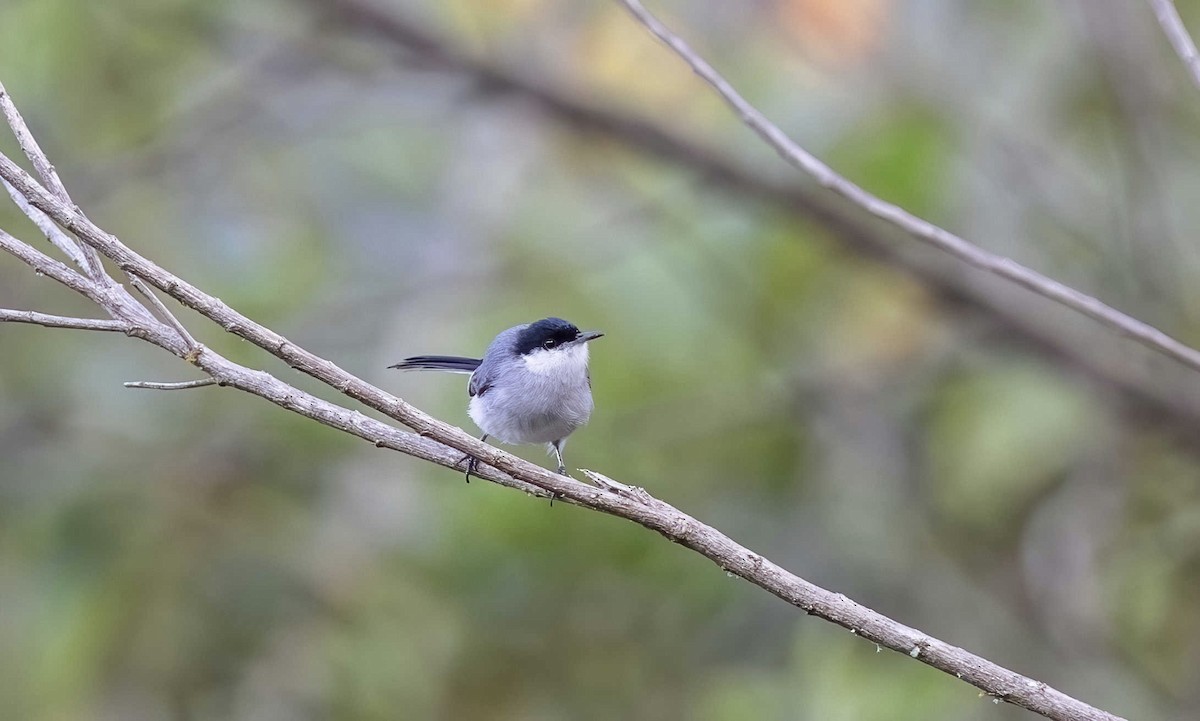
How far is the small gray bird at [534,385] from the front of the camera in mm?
3305

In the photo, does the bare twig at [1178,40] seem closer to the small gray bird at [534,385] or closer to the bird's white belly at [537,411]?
the small gray bird at [534,385]

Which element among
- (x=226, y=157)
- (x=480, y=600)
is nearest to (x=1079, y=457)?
(x=480, y=600)

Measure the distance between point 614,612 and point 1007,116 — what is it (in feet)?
11.2

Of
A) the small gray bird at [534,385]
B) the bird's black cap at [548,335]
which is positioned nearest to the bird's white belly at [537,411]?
the small gray bird at [534,385]

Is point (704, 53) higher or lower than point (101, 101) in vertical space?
higher

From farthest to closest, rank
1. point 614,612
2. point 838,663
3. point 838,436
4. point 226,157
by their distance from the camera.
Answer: point 226,157 → point 838,436 → point 614,612 → point 838,663

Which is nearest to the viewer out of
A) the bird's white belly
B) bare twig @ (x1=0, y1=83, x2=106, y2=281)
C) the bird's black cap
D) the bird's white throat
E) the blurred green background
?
bare twig @ (x1=0, y1=83, x2=106, y2=281)

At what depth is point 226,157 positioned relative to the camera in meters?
6.13

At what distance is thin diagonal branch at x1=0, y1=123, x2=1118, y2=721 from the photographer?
1.85 metres

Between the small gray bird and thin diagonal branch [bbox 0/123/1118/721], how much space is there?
1267 millimetres

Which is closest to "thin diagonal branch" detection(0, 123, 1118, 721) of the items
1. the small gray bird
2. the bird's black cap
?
the small gray bird

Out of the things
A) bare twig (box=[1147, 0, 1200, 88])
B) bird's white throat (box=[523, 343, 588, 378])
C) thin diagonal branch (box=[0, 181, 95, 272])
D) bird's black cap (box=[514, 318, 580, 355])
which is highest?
bare twig (box=[1147, 0, 1200, 88])

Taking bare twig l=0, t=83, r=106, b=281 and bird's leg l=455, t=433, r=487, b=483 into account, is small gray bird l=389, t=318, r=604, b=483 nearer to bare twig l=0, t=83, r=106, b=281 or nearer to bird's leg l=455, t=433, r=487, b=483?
bird's leg l=455, t=433, r=487, b=483

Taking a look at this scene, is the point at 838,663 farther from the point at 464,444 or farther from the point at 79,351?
the point at 79,351
